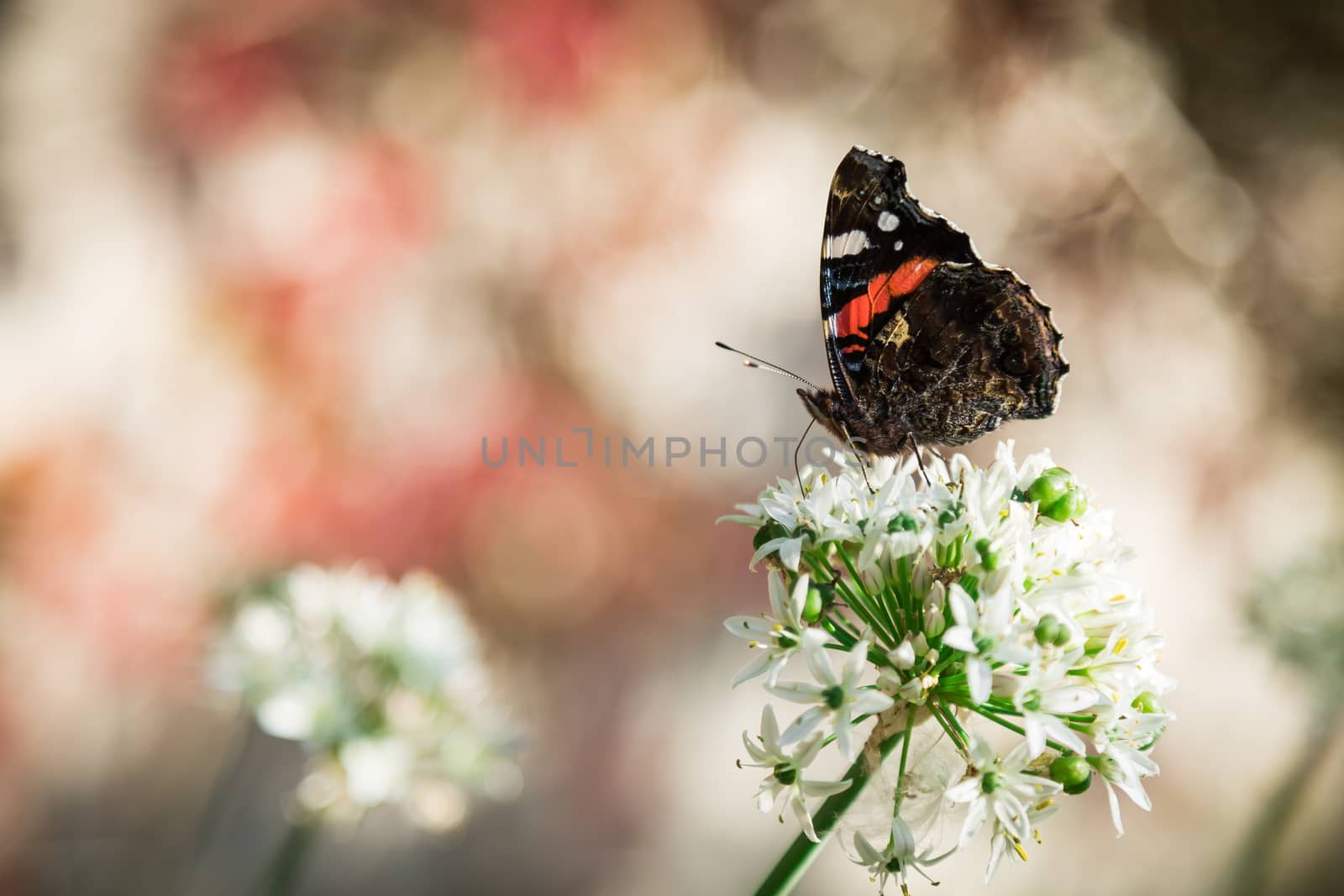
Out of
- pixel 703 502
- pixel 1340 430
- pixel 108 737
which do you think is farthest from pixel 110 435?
pixel 1340 430

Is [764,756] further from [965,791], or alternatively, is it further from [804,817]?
[965,791]

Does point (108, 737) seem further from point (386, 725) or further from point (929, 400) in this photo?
point (929, 400)

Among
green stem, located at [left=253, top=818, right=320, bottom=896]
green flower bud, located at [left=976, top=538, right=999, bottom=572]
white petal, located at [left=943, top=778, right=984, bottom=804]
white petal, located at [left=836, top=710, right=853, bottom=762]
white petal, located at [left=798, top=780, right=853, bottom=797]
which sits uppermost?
green stem, located at [left=253, top=818, right=320, bottom=896]

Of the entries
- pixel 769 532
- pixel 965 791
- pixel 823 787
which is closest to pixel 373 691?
pixel 769 532

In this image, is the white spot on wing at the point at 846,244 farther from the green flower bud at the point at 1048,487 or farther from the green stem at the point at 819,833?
the green stem at the point at 819,833

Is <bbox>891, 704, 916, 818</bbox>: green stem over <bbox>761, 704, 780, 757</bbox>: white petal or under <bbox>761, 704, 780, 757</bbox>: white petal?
under

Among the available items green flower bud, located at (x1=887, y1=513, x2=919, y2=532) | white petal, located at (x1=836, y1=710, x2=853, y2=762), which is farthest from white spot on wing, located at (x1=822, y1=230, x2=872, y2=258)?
white petal, located at (x1=836, y1=710, x2=853, y2=762)

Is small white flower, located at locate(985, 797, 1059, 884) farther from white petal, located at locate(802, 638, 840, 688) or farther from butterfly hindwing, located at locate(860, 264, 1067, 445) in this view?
butterfly hindwing, located at locate(860, 264, 1067, 445)
